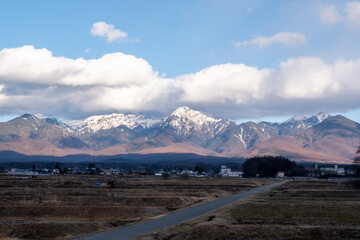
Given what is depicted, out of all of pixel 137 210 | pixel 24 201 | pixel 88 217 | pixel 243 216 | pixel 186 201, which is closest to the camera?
pixel 243 216

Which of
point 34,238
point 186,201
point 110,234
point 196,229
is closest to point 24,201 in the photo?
point 186,201

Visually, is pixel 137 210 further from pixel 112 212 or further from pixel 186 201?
pixel 186 201

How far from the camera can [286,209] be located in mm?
59844

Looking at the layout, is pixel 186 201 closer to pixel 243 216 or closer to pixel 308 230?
pixel 243 216

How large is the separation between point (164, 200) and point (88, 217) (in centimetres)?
1921

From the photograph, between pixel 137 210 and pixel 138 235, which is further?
pixel 137 210

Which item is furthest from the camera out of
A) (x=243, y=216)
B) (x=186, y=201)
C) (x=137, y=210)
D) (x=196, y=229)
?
(x=186, y=201)

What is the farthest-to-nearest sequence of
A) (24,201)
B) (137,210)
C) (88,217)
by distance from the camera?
1. (24,201)
2. (137,210)
3. (88,217)

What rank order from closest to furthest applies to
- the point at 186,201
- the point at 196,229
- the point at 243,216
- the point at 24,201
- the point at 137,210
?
the point at 196,229, the point at 243,216, the point at 137,210, the point at 24,201, the point at 186,201

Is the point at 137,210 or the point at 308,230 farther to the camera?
the point at 137,210

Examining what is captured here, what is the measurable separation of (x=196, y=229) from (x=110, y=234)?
310 inches

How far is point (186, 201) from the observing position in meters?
77.0

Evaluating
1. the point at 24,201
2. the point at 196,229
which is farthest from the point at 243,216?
the point at 24,201

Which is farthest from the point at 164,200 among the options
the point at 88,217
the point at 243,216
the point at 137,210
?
the point at 243,216
